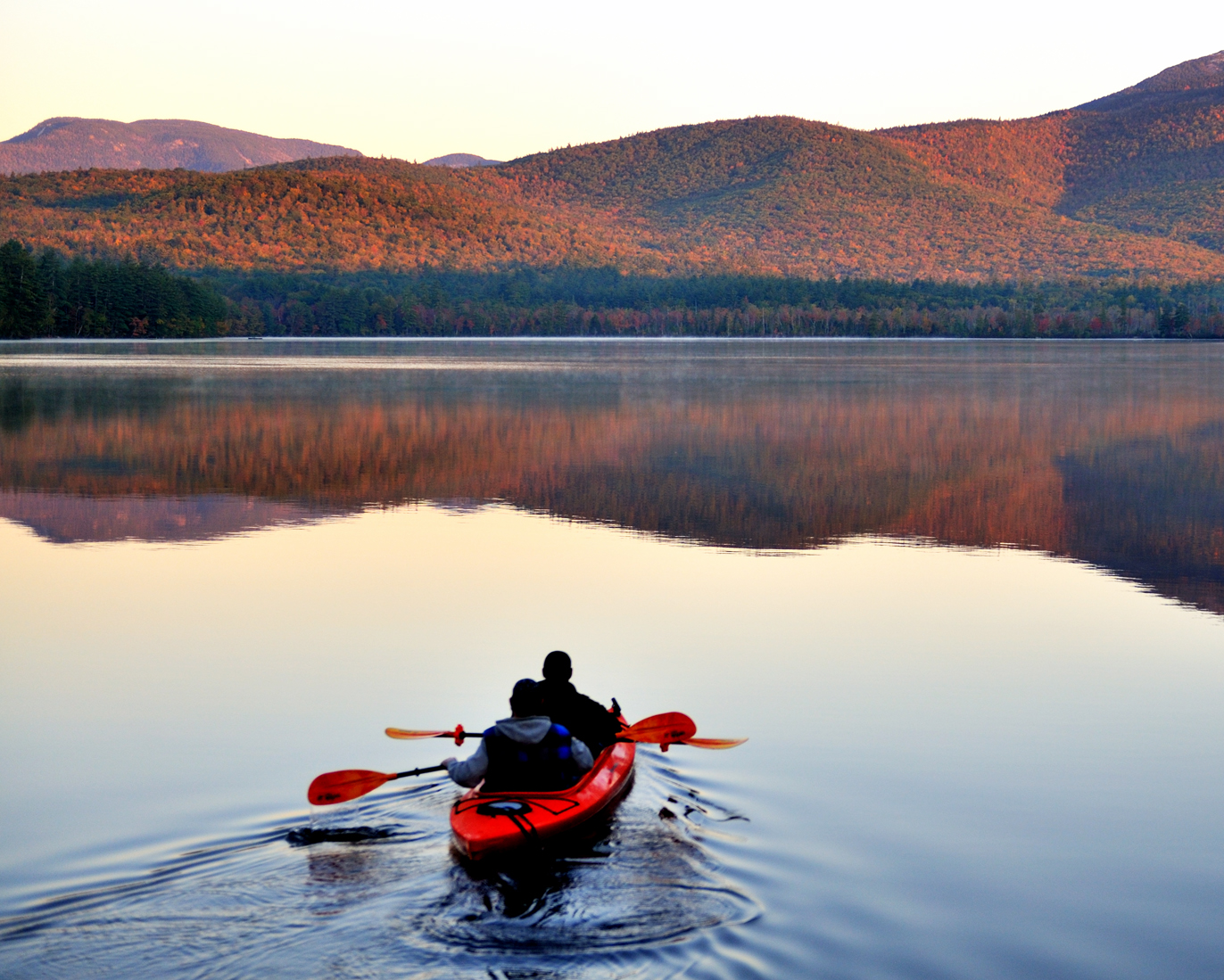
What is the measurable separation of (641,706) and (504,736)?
3191 mm

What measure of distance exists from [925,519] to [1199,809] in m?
13.8

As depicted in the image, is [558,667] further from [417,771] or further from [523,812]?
[523,812]

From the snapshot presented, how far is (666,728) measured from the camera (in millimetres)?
10000

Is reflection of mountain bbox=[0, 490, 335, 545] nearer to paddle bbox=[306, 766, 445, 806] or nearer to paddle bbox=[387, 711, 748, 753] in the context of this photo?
paddle bbox=[387, 711, 748, 753]

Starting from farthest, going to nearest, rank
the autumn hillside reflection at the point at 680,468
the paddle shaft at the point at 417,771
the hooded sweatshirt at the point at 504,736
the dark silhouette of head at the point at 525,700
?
the autumn hillside reflection at the point at 680,468
the paddle shaft at the point at 417,771
the dark silhouette of head at the point at 525,700
the hooded sweatshirt at the point at 504,736

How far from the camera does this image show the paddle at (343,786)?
344 inches

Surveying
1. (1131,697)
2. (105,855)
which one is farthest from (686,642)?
(105,855)

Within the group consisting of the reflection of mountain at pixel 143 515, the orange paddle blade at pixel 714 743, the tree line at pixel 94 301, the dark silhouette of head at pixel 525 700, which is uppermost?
the tree line at pixel 94 301

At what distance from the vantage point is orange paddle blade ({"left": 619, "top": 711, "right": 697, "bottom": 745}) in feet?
32.6

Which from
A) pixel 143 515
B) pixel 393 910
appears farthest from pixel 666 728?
pixel 143 515

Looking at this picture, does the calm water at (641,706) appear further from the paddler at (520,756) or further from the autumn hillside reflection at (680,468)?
the paddler at (520,756)

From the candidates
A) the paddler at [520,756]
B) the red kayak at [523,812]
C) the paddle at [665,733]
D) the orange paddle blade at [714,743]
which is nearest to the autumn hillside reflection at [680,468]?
the orange paddle blade at [714,743]

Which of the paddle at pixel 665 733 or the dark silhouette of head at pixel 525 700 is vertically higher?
the dark silhouette of head at pixel 525 700

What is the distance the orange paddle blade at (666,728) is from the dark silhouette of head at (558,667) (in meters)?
0.64
